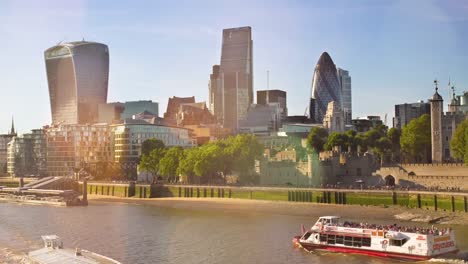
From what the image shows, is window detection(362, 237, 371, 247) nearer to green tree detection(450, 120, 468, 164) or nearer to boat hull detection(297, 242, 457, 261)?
boat hull detection(297, 242, 457, 261)

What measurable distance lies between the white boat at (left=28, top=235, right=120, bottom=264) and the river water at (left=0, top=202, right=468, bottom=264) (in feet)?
14.5

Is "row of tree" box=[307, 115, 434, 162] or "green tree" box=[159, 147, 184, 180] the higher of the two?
"row of tree" box=[307, 115, 434, 162]

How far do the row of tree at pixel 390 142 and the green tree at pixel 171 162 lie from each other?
30.6 m

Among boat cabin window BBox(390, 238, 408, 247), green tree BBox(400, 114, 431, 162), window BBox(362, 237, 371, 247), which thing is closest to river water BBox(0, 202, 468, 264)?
window BBox(362, 237, 371, 247)

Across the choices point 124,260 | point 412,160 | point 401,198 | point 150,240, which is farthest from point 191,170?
point 124,260

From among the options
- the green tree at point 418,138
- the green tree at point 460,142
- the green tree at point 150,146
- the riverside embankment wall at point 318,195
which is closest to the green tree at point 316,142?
the green tree at point 418,138

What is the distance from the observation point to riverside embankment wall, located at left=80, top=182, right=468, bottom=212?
316ft

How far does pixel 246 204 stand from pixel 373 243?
52493 mm

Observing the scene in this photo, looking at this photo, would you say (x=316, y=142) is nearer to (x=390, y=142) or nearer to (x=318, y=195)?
(x=390, y=142)

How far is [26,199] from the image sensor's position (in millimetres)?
152125

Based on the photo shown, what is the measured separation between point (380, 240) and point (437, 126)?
67180mm

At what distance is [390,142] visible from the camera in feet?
513

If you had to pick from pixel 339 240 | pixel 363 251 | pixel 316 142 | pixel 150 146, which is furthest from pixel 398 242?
pixel 150 146

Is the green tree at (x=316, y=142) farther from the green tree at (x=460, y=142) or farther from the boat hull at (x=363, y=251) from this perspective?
the boat hull at (x=363, y=251)
